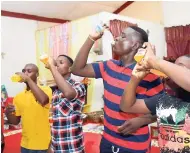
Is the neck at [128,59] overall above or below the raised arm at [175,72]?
above

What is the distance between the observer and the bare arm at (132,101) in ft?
3.56

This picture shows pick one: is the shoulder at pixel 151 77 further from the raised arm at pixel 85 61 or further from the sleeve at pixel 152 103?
the raised arm at pixel 85 61

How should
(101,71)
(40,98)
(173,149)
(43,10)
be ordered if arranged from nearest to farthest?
(173,149) < (101,71) < (40,98) < (43,10)

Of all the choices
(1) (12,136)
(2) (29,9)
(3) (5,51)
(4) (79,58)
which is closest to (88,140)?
(1) (12,136)

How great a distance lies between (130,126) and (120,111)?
0.11 meters

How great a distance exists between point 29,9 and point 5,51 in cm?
100

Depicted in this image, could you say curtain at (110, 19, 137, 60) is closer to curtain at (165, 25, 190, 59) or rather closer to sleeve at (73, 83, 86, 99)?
curtain at (165, 25, 190, 59)

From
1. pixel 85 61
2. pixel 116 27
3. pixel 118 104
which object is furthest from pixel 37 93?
pixel 116 27

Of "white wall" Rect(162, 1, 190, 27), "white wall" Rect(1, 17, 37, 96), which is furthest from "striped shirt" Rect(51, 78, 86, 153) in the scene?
"white wall" Rect(162, 1, 190, 27)

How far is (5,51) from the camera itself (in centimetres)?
509

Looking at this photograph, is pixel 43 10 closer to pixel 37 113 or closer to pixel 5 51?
pixel 5 51

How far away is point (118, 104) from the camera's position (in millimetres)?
1304

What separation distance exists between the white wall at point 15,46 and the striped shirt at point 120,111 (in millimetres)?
4108

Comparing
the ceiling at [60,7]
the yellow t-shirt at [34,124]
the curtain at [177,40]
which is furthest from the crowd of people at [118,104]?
the curtain at [177,40]
